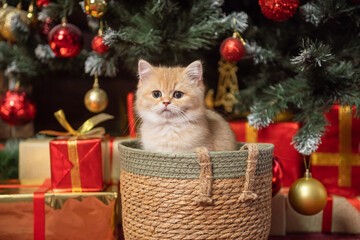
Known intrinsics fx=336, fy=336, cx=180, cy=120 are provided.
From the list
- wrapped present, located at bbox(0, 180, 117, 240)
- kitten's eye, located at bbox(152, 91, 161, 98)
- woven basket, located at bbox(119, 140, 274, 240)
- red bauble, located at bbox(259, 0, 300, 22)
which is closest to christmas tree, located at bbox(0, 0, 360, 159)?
red bauble, located at bbox(259, 0, 300, 22)

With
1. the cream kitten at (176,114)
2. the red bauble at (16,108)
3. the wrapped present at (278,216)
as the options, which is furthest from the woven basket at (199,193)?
the red bauble at (16,108)

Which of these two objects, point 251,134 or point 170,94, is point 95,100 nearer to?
point 170,94

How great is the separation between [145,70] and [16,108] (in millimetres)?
673

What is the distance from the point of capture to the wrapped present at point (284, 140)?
1323 millimetres

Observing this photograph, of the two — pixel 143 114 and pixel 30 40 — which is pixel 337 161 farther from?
pixel 30 40

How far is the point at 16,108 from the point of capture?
1431 millimetres

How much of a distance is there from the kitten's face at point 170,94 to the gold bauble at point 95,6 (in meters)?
0.27

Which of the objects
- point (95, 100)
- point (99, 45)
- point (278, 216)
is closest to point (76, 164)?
point (95, 100)

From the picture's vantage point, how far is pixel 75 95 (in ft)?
6.35

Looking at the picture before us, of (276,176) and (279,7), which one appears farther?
(276,176)

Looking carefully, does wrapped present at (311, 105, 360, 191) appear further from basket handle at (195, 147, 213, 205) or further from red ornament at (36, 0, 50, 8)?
red ornament at (36, 0, 50, 8)

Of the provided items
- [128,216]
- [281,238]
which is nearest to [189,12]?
[128,216]

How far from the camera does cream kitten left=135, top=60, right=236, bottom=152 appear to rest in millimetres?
1015

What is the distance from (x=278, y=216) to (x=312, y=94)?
47 centimetres
